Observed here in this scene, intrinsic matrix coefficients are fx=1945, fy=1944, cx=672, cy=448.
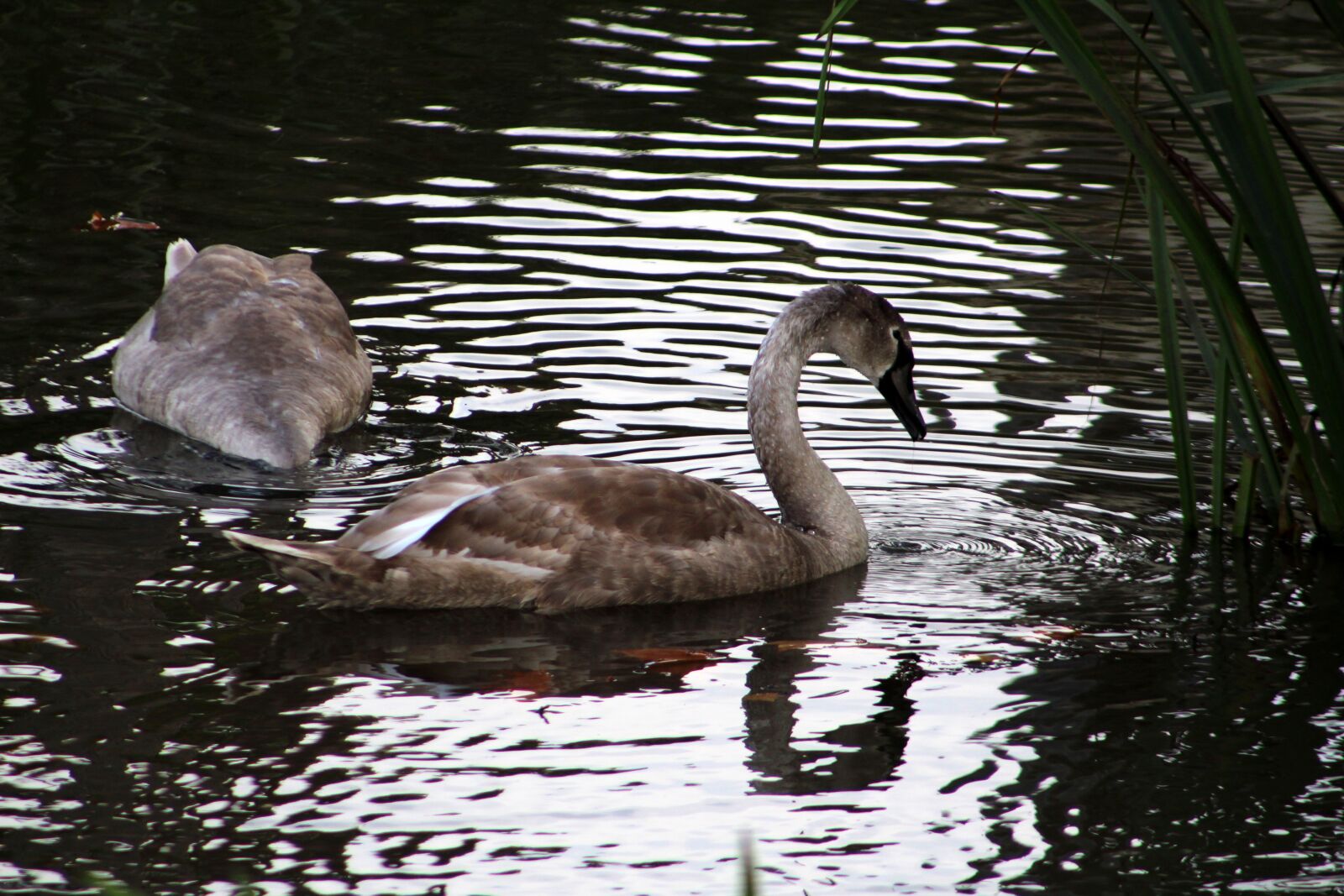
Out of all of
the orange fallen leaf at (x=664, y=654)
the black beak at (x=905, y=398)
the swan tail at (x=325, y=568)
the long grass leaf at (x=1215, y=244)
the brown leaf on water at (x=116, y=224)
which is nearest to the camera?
the long grass leaf at (x=1215, y=244)

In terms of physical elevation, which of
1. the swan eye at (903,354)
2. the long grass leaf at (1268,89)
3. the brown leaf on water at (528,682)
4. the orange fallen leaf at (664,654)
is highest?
the long grass leaf at (1268,89)

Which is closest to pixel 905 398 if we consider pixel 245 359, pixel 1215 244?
pixel 1215 244

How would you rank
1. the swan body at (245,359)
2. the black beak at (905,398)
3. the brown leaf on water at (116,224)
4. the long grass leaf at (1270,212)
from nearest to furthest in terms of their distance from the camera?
the long grass leaf at (1270,212) < the black beak at (905,398) < the swan body at (245,359) < the brown leaf on water at (116,224)

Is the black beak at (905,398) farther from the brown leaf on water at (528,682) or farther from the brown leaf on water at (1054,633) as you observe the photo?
the brown leaf on water at (528,682)

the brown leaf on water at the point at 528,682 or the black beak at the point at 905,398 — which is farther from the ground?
the black beak at the point at 905,398

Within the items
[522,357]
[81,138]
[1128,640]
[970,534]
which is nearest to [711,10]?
[81,138]

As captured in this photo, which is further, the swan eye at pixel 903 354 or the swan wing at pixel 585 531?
the swan eye at pixel 903 354

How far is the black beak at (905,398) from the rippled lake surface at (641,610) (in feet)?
1.50

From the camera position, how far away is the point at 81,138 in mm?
15984

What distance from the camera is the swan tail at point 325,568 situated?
7832 mm

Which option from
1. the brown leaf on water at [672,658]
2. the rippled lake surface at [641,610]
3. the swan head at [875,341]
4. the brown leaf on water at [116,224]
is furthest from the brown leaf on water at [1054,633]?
the brown leaf on water at [116,224]

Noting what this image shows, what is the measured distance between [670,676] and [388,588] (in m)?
1.33

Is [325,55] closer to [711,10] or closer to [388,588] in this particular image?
[711,10]

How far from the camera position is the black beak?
9391 millimetres
